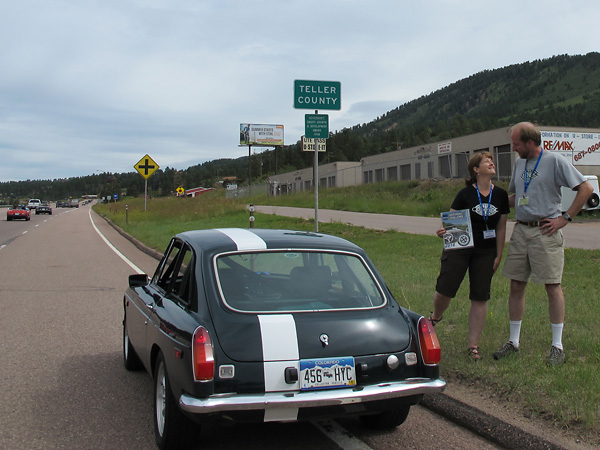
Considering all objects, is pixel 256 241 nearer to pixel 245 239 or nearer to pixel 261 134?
pixel 245 239

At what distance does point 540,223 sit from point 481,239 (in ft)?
1.70

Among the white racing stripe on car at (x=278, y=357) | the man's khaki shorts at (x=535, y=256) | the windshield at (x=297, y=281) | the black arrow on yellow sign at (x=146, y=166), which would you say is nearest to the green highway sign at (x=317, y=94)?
the man's khaki shorts at (x=535, y=256)

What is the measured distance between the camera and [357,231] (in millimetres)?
19172

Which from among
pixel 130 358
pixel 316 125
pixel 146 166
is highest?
pixel 146 166

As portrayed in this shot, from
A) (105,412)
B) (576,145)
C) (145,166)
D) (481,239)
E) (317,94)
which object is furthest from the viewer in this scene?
(576,145)

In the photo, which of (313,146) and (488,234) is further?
(313,146)

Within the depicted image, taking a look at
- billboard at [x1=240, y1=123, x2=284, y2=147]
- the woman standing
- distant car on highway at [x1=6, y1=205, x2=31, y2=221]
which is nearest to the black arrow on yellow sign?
distant car on highway at [x1=6, y1=205, x2=31, y2=221]

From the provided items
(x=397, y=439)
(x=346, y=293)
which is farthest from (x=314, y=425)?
(x=346, y=293)

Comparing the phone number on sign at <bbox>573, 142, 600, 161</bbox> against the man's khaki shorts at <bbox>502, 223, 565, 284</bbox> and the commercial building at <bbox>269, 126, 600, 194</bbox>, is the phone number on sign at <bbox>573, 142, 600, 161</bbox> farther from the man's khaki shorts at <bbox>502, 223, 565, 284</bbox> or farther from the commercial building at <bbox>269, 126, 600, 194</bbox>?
the man's khaki shorts at <bbox>502, 223, 565, 284</bbox>

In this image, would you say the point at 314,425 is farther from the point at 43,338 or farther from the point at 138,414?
the point at 43,338

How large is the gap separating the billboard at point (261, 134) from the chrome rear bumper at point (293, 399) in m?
85.5

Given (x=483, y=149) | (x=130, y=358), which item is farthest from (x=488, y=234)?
(x=483, y=149)

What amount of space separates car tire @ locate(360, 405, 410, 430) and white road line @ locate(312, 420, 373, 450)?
17 centimetres

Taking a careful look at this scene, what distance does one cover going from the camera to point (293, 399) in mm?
3172
